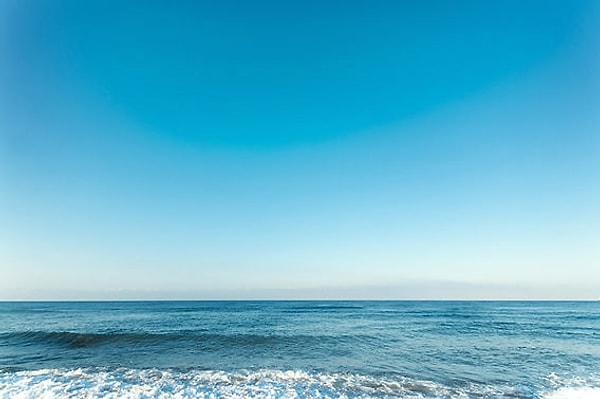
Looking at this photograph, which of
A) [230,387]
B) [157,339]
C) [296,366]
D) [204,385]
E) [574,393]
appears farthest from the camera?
[157,339]

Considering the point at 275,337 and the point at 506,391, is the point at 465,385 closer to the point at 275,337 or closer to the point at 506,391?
the point at 506,391

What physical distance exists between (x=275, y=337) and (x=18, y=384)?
15.1 metres

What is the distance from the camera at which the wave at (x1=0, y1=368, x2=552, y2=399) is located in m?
10.7

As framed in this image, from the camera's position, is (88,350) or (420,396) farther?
(88,350)

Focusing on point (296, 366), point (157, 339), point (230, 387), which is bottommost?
point (157, 339)

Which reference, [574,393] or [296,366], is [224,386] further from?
[574,393]

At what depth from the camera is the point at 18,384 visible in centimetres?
1159

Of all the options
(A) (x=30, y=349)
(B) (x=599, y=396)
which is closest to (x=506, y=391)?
(B) (x=599, y=396)

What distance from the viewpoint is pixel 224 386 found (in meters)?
11.6

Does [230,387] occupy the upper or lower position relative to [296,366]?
upper

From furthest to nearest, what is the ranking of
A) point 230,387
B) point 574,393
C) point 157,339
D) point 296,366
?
point 157,339
point 296,366
point 230,387
point 574,393

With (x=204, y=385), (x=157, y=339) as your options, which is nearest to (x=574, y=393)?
(x=204, y=385)

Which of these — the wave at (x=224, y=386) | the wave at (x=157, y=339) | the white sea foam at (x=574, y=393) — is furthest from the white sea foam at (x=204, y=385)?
the wave at (x=157, y=339)

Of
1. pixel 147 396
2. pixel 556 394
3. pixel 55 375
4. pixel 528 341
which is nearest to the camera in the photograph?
pixel 147 396
